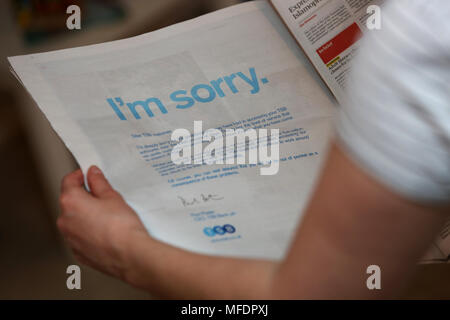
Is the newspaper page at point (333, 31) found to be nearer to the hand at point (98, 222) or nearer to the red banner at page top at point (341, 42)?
the red banner at page top at point (341, 42)

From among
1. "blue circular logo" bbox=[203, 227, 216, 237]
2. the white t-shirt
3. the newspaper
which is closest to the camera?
the white t-shirt

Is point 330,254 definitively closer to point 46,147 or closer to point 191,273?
point 191,273

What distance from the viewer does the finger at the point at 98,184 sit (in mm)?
438

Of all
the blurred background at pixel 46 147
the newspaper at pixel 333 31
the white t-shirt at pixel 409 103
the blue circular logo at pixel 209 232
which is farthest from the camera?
the blurred background at pixel 46 147

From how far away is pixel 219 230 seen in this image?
1.34 feet

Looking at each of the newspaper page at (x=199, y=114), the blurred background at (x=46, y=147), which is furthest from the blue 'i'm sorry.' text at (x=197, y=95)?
the blurred background at (x=46, y=147)

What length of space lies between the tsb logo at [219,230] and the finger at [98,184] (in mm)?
91

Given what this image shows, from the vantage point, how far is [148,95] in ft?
1.68

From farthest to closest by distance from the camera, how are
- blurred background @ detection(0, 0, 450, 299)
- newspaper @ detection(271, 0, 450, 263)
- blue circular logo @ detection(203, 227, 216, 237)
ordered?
blurred background @ detection(0, 0, 450, 299) → newspaper @ detection(271, 0, 450, 263) → blue circular logo @ detection(203, 227, 216, 237)

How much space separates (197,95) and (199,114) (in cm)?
2

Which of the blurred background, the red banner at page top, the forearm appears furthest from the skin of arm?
the blurred background

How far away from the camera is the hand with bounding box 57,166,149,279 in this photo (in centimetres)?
41
